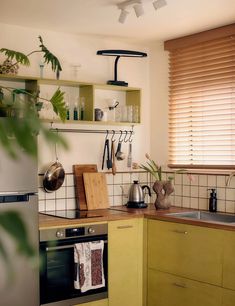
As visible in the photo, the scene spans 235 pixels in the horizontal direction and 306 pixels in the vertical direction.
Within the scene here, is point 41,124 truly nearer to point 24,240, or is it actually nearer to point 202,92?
point 24,240

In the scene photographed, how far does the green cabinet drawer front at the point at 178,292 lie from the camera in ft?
10.4

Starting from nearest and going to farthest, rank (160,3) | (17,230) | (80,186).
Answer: (17,230), (160,3), (80,186)

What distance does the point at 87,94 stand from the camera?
3.93 meters

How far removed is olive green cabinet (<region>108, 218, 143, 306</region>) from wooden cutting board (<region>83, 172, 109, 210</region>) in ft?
1.44

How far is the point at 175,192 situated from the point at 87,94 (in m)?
1.16

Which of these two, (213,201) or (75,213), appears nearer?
(75,213)

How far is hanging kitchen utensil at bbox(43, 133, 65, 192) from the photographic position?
368 centimetres

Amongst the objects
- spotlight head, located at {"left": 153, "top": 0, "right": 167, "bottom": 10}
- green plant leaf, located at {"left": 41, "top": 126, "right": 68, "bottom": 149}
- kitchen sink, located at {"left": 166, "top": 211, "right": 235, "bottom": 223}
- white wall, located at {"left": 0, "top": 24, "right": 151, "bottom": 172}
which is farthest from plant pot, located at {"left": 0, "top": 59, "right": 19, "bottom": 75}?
green plant leaf, located at {"left": 41, "top": 126, "right": 68, "bottom": 149}

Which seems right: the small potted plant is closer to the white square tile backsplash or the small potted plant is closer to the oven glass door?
the white square tile backsplash

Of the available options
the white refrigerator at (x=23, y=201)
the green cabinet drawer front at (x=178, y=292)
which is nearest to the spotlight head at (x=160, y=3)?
the white refrigerator at (x=23, y=201)

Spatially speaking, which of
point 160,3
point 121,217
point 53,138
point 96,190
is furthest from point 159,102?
point 53,138

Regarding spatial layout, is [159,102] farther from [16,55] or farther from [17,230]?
[17,230]

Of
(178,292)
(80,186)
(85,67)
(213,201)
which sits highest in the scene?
(85,67)

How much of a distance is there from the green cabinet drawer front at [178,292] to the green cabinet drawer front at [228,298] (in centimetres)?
3
